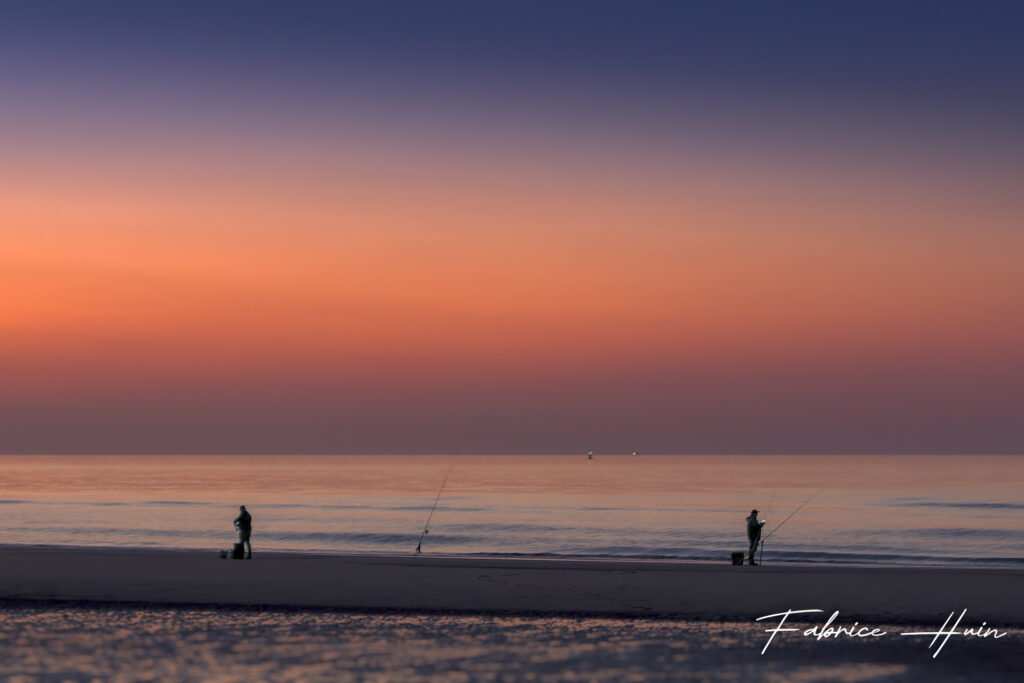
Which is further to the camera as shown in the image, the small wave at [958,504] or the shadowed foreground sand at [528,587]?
the small wave at [958,504]

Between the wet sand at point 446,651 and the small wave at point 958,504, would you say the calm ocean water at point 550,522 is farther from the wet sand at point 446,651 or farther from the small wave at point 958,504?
the wet sand at point 446,651

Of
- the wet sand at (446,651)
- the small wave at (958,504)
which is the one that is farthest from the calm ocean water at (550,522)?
the wet sand at (446,651)

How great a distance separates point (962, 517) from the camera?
71500mm

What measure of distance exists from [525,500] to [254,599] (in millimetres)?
74593

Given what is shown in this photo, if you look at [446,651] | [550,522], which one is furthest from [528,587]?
[550,522]

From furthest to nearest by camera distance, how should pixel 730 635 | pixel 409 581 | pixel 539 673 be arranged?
pixel 409 581 < pixel 730 635 < pixel 539 673

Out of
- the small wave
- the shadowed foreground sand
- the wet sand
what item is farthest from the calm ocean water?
the wet sand

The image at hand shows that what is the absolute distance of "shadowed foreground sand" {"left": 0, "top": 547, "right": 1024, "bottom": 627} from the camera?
65.5 feet

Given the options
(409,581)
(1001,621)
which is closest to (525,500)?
(409,581)

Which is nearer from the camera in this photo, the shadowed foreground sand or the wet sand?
the wet sand

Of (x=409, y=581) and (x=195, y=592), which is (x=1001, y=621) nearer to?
(x=409, y=581)

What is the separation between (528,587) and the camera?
23031 mm

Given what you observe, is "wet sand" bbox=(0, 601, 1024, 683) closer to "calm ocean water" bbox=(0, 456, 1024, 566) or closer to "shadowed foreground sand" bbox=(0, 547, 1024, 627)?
"shadowed foreground sand" bbox=(0, 547, 1024, 627)

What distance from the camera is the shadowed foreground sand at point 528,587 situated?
1995cm
